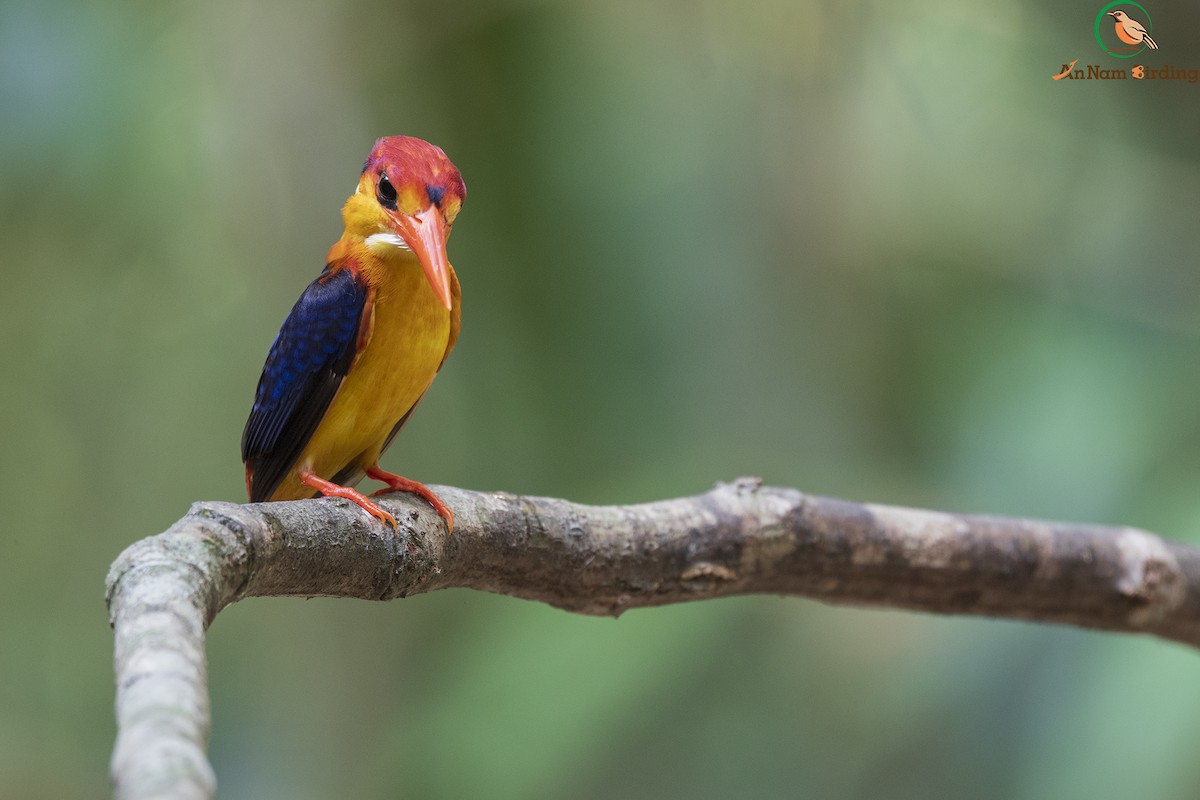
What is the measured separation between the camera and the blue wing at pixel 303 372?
6.15 feet

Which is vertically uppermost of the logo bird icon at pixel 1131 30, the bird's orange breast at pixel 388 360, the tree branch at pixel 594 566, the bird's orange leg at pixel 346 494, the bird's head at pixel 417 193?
the logo bird icon at pixel 1131 30

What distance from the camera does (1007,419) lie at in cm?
379

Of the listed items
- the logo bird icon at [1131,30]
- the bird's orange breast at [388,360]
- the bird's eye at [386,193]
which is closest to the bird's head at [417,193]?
the bird's eye at [386,193]

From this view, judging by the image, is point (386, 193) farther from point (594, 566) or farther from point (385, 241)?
point (594, 566)

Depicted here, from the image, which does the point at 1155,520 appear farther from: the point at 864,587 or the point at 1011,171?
the point at 864,587

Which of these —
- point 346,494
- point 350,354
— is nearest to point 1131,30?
point 350,354

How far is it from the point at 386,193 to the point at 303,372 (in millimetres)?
357

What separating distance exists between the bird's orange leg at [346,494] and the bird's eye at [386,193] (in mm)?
438

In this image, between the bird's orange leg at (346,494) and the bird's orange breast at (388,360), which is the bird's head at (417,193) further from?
the bird's orange leg at (346,494)

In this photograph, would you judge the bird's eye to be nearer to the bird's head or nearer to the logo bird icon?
the bird's head

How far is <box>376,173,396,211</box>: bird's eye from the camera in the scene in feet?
5.65

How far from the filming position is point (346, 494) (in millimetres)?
1706

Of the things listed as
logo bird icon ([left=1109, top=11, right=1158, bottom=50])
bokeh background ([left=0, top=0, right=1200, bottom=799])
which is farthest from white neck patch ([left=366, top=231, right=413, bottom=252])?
logo bird icon ([left=1109, top=11, right=1158, bottom=50])

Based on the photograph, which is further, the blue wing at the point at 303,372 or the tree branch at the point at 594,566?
the blue wing at the point at 303,372
